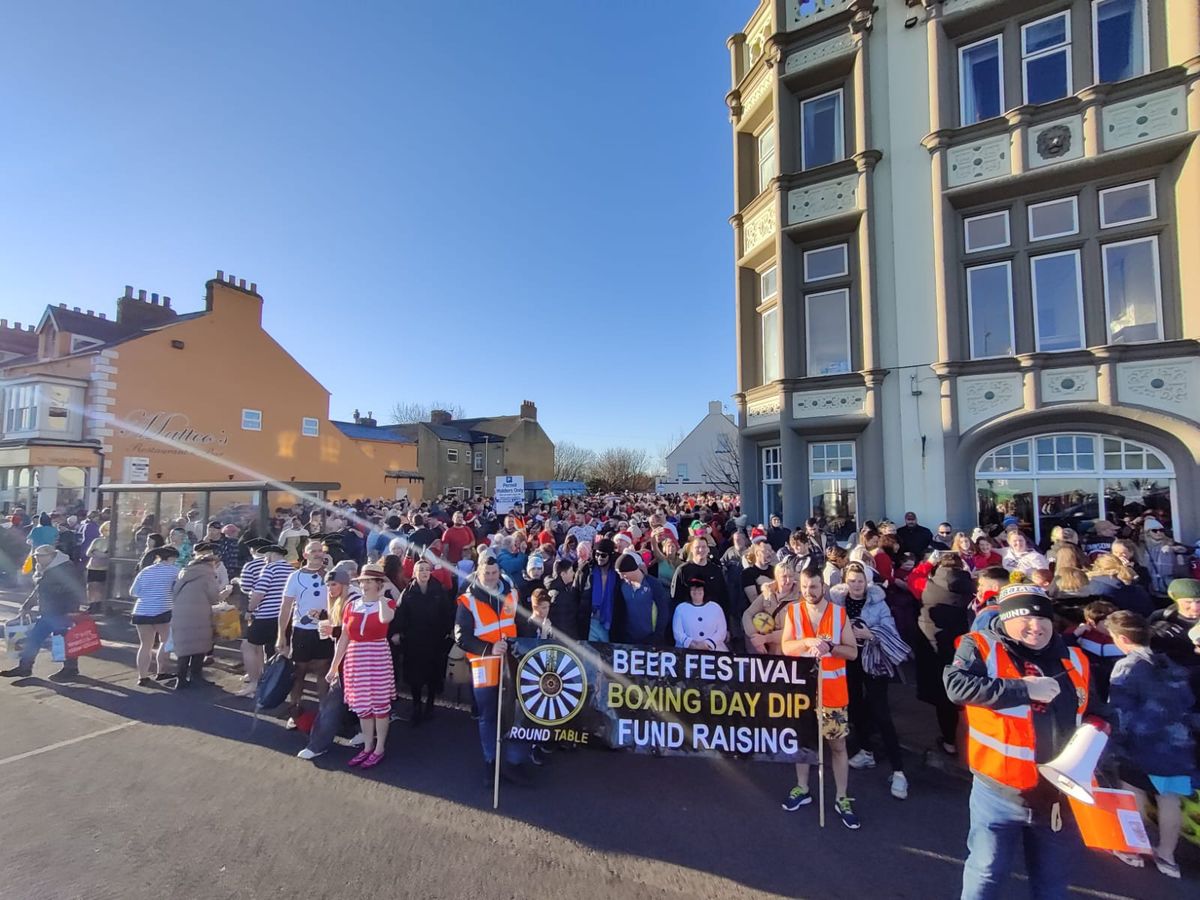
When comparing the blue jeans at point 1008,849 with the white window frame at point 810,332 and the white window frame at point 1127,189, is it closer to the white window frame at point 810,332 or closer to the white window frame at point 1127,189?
the white window frame at point 810,332

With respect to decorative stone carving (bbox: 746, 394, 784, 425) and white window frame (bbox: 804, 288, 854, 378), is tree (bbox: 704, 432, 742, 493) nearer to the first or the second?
decorative stone carving (bbox: 746, 394, 784, 425)

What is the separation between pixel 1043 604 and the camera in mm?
2885

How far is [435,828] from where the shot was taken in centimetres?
419

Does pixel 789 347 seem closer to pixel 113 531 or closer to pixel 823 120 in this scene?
pixel 823 120

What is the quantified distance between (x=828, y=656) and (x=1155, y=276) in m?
10.7

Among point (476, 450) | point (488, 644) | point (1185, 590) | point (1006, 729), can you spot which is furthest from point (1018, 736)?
point (476, 450)

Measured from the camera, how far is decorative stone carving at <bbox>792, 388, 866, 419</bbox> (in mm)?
11703

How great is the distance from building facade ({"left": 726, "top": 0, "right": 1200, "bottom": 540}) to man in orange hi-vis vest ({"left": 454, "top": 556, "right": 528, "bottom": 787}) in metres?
8.82

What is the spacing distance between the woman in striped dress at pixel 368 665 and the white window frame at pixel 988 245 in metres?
12.3

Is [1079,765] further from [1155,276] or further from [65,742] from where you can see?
[1155,276]


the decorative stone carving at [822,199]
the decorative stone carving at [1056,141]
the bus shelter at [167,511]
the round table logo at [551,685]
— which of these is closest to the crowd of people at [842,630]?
the round table logo at [551,685]

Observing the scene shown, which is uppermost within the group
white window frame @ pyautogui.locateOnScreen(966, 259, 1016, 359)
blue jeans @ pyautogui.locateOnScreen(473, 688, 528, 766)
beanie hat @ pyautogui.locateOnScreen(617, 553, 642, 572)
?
white window frame @ pyautogui.locateOnScreen(966, 259, 1016, 359)

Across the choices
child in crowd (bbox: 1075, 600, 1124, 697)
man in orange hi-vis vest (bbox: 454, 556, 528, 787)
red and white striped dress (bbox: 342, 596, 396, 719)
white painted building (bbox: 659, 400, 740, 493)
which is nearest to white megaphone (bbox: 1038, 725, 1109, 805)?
child in crowd (bbox: 1075, 600, 1124, 697)

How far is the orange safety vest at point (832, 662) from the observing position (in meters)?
4.32
